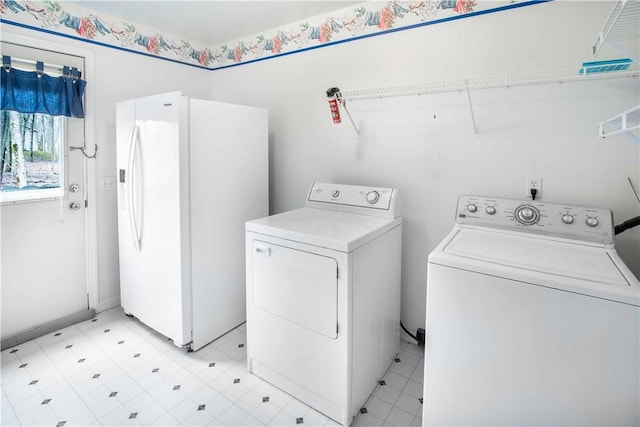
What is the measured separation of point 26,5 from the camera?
7.75 ft

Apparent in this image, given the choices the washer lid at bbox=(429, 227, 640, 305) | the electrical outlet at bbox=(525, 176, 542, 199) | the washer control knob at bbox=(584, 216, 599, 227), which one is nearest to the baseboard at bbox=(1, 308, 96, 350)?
the washer lid at bbox=(429, 227, 640, 305)

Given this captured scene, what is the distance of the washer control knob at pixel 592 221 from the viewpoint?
1.66m

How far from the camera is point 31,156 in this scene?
251 cm

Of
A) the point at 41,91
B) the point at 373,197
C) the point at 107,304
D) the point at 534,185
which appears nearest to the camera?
the point at 534,185

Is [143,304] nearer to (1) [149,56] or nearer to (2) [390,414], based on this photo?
(2) [390,414]

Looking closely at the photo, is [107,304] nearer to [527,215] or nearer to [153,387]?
[153,387]

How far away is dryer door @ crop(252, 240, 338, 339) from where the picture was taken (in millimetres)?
1767

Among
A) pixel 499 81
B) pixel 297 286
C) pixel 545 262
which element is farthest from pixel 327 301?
pixel 499 81

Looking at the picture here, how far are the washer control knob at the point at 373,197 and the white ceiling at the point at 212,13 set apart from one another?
1.41 metres

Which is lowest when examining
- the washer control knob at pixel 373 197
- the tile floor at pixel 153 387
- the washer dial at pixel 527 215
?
the tile floor at pixel 153 387

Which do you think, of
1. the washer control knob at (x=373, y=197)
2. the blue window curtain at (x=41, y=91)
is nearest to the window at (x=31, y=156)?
the blue window curtain at (x=41, y=91)

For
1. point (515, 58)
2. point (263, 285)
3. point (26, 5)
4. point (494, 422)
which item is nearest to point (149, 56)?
point (26, 5)

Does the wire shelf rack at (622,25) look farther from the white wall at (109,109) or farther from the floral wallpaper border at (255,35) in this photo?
the white wall at (109,109)

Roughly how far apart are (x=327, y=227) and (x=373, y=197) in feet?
1.57
